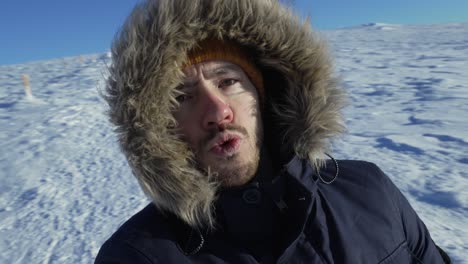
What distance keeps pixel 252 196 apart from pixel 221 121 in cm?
27

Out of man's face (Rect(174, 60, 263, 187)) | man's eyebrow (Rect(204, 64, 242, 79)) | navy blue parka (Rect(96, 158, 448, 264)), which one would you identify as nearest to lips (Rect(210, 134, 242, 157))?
man's face (Rect(174, 60, 263, 187))

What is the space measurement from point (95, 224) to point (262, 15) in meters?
2.38

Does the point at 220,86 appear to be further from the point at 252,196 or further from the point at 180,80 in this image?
the point at 252,196

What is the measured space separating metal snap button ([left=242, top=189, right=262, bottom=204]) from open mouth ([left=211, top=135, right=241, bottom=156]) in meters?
0.14

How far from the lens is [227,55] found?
146 centimetres

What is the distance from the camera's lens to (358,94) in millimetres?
7355

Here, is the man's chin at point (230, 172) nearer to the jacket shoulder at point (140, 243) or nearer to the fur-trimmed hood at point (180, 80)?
the fur-trimmed hood at point (180, 80)

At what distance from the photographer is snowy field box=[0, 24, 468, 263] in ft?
9.45

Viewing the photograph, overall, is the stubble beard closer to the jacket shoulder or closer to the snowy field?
the jacket shoulder

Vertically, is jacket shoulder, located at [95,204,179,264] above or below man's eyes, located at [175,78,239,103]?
below

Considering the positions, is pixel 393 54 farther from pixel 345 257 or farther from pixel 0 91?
pixel 345 257

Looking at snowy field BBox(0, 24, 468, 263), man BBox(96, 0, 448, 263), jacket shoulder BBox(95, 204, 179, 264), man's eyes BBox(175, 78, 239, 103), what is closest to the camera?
jacket shoulder BBox(95, 204, 179, 264)

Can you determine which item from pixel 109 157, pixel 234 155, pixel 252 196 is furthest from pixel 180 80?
pixel 109 157

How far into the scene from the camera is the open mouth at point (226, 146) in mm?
1292
